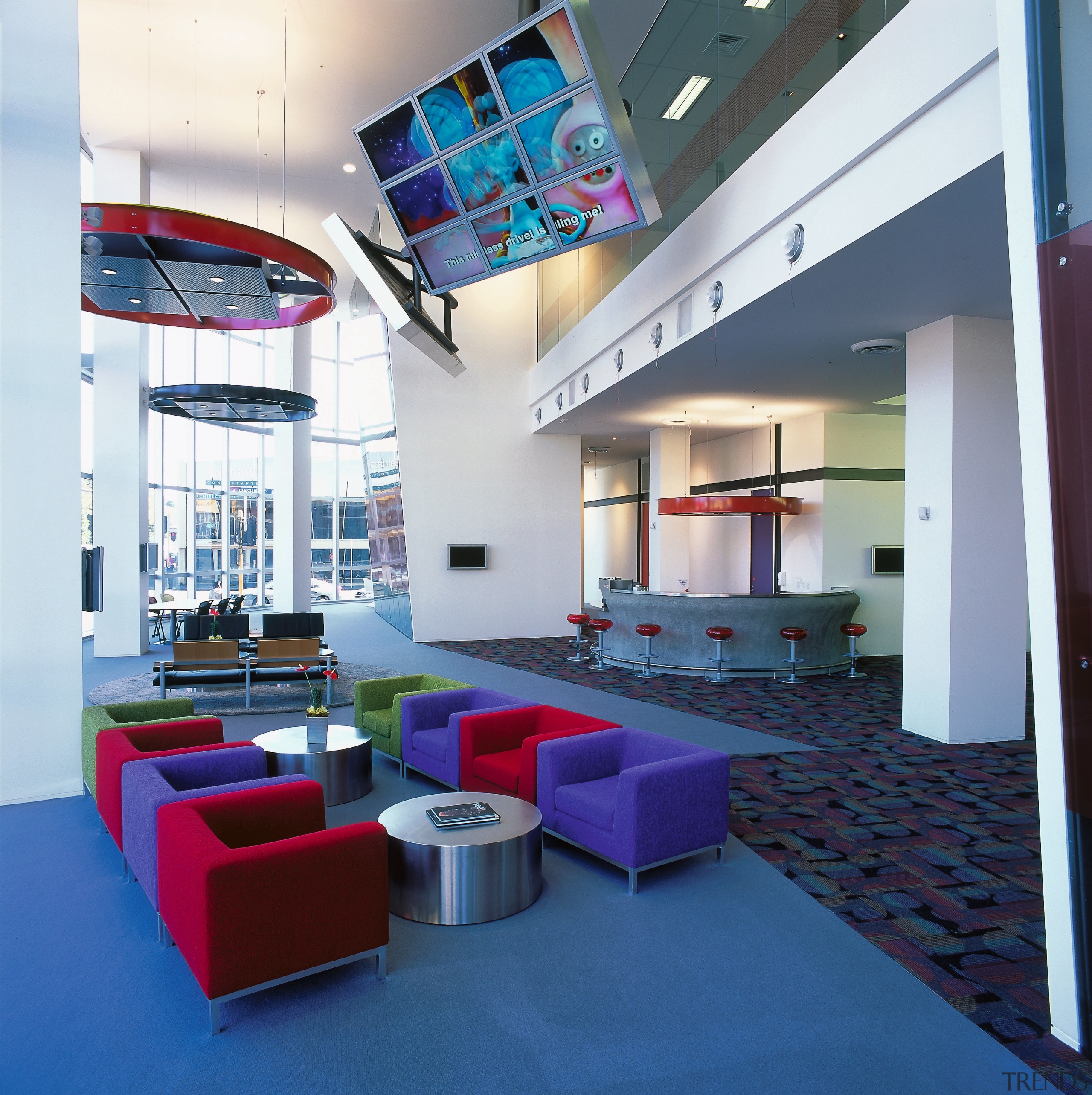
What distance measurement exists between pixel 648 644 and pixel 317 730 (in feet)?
20.8

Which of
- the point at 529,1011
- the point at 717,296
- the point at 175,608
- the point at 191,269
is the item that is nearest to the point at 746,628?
the point at 717,296

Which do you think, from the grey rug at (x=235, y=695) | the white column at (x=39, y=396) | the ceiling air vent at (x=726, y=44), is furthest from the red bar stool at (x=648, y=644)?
the white column at (x=39, y=396)

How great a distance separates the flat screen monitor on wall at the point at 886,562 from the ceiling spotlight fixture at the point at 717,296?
247 inches

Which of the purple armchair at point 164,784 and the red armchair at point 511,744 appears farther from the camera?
the red armchair at point 511,744

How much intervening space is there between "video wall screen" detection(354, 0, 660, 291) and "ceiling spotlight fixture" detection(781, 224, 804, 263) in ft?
5.08

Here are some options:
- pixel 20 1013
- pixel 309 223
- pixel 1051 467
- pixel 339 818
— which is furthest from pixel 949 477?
pixel 309 223

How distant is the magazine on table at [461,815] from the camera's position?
3.85 m

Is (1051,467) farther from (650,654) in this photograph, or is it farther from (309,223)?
(309,223)

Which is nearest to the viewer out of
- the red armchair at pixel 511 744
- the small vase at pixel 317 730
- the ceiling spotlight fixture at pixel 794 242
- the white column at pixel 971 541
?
the red armchair at pixel 511 744

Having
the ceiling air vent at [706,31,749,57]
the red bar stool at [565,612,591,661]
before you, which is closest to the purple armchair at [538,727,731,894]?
the ceiling air vent at [706,31,749,57]

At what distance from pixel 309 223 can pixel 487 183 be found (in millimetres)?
7632

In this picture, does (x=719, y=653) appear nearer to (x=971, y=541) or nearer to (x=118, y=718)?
(x=971, y=541)

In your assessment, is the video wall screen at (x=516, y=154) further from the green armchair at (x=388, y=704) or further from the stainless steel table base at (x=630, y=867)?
the stainless steel table base at (x=630, y=867)

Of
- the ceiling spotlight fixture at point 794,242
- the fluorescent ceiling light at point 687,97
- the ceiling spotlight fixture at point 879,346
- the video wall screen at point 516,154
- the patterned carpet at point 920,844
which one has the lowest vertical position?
the patterned carpet at point 920,844
